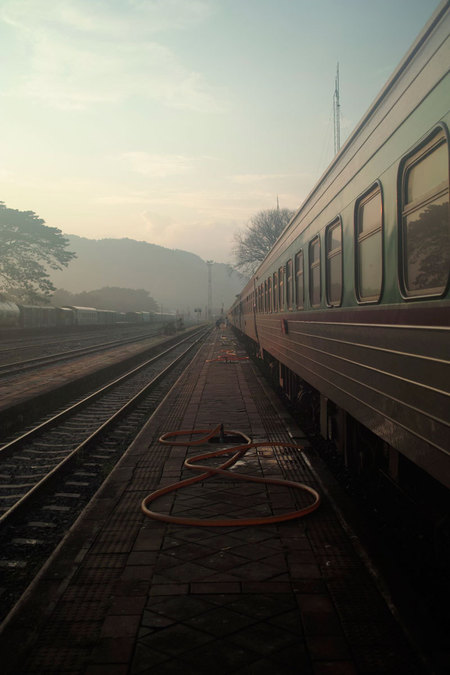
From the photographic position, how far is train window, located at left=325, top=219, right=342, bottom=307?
16.4 ft

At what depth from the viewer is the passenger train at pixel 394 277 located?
105 inches

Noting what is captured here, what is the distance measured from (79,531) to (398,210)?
10.3 ft

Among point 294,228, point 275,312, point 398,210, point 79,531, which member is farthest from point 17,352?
point 398,210

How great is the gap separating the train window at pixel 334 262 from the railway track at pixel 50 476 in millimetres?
3089

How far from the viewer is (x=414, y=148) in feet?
9.97

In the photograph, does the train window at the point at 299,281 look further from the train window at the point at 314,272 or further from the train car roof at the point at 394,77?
the train car roof at the point at 394,77

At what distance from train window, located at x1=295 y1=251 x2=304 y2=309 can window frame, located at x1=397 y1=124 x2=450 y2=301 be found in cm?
411

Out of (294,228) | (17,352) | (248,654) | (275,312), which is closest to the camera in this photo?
(248,654)

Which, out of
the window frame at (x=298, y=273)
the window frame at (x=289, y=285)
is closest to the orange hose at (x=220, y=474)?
the window frame at (x=298, y=273)

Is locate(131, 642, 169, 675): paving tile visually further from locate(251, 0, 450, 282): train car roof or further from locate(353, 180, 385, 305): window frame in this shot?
locate(251, 0, 450, 282): train car roof

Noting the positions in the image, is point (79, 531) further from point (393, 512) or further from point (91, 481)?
point (393, 512)

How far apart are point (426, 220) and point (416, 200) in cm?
20

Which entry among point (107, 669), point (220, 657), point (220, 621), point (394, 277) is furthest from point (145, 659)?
point (394, 277)

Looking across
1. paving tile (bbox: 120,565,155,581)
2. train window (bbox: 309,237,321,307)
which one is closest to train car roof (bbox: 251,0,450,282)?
train window (bbox: 309,237,321,307)
